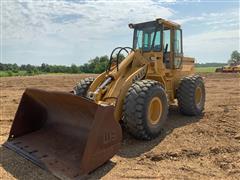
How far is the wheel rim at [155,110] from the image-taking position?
5.61 m

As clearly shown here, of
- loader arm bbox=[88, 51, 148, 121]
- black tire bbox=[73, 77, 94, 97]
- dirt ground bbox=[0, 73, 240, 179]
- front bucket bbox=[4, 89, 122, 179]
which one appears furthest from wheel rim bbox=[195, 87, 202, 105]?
front bucket bbox=[4, 89, 122, 179]

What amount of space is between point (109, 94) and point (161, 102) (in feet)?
3.21

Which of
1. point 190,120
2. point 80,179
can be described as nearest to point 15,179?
point 80,179

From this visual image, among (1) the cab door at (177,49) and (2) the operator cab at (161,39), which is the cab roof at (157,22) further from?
(1) the cab door at (177,49)

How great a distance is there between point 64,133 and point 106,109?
1.27 metres

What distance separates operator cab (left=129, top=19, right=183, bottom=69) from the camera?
6879mm

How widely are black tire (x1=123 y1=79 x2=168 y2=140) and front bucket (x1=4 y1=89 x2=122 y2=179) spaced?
0.62 metres

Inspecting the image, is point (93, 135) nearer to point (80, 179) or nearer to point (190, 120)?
Result: point (80, 179)

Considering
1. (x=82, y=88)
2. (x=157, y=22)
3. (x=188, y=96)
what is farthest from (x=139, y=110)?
(x=157, y=22)

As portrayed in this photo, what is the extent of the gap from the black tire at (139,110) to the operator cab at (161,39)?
5.24 feet

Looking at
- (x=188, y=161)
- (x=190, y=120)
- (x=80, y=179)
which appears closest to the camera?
(x=80, y=179)

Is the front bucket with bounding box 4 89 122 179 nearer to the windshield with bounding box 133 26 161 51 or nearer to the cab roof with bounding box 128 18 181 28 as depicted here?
the windshield with bounding box 133 26 161 51

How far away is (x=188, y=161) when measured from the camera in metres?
4.75

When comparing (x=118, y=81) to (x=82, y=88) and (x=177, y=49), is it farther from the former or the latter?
(x=177, y=49)
